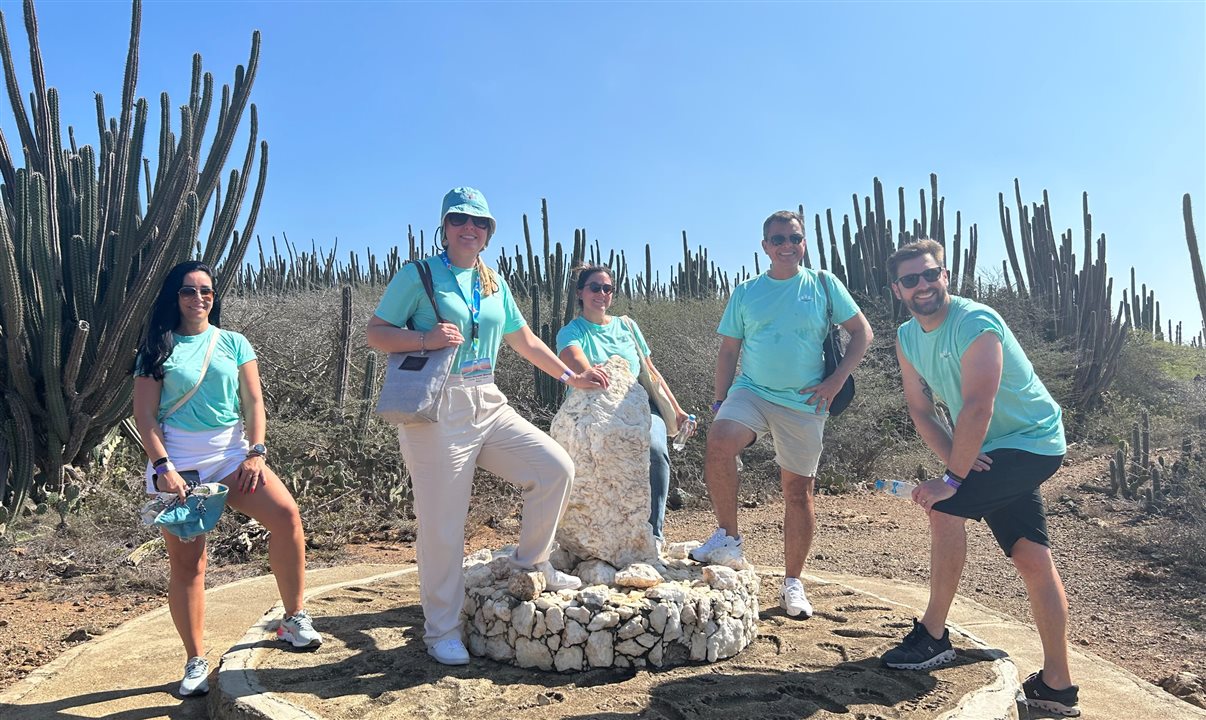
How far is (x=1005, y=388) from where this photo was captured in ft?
10.4

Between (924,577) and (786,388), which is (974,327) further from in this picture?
(924,577)

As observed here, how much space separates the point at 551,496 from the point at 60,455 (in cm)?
464

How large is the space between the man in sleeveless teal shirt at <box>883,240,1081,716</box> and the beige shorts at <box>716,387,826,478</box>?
0.68 m

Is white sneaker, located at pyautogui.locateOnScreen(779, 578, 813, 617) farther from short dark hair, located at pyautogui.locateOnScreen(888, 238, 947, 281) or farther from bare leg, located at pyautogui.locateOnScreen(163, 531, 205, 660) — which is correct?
bare leg, located at pyautogui.locateOnScreen(163, 531, 205, 660)

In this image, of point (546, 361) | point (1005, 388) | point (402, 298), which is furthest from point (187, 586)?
point (1005, 388)

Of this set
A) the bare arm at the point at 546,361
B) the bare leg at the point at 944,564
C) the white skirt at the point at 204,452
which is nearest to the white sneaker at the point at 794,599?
the bare leg at the point at 944,564

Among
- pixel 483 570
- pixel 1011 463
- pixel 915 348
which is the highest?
pixel 915 348

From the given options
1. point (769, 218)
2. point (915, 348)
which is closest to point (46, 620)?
point (769, 218)

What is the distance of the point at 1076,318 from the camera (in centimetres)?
1355

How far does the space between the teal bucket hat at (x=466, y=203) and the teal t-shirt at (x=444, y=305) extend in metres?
0.21

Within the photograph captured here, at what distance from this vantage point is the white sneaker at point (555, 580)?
347 centimetres

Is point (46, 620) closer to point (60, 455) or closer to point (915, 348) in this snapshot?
point (60, 455)

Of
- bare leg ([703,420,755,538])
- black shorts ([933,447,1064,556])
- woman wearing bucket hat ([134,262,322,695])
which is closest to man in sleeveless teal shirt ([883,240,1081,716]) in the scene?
black shorts ([933,447,1064,556])

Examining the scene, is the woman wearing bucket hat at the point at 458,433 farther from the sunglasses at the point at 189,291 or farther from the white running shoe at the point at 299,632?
the sunglasses at the point at 189,291
